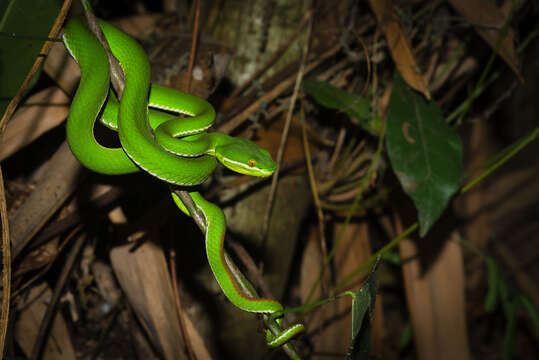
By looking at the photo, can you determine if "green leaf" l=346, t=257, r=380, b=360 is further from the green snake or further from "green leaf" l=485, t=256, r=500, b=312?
"green leaf" l=485, t=256, r=500, b=312

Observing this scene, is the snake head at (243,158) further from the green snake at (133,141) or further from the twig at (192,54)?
the twig at (192,54)

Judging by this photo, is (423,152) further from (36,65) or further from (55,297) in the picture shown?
(55,297)

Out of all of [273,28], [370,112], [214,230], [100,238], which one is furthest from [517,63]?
[100,238]

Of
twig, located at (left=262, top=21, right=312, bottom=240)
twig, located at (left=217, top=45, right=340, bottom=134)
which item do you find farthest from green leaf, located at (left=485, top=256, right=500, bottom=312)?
twig, located at (left=217, top=45, right=340, bottom=134)

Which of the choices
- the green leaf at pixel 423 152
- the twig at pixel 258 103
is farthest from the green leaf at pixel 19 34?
the green leaf at pixel 423 152

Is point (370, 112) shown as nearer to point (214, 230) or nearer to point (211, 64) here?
point (211, 64)

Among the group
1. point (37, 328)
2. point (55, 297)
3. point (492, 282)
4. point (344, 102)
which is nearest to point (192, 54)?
point (344, 102)
